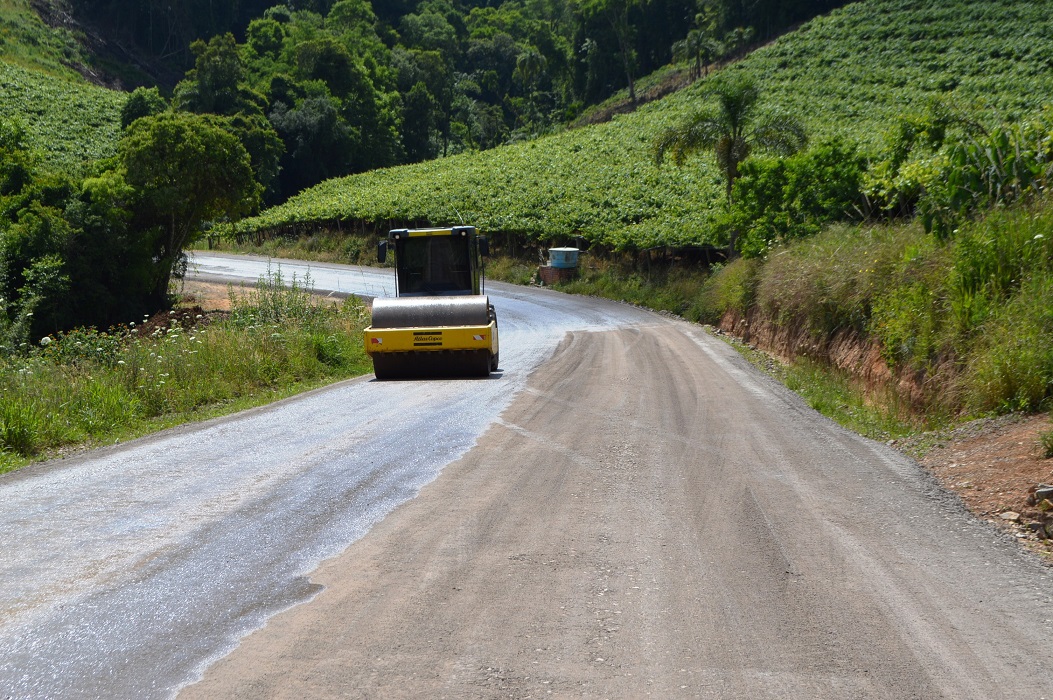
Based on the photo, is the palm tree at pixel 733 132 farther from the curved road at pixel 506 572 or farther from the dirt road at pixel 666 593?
the dirt road at pixel 666 593

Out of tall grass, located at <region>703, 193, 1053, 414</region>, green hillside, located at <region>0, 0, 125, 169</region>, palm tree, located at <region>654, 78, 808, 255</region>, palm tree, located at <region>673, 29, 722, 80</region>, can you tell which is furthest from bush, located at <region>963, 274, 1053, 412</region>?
palm tree, located at <region>673, 29, 722, 80</region>

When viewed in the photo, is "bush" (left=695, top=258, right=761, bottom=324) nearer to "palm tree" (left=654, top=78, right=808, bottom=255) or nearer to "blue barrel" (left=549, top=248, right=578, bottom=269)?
"palm tree" (left=654, top=78, right=808, bottom=255)

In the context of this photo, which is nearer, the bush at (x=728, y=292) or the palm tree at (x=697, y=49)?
the bush at (x=728, y=292)

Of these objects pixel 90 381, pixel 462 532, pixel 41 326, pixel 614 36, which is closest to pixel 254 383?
pixel 90 381

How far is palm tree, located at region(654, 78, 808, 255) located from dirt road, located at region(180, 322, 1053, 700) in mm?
27279

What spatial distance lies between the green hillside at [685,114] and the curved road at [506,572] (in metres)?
31.6

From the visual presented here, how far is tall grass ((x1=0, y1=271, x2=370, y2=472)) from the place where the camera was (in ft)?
36.5

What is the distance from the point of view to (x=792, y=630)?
17.0ft

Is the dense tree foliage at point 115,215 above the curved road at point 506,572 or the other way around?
above

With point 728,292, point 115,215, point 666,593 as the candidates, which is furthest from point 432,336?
point 115,215

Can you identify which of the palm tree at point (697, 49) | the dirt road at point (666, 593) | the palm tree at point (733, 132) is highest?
the palm tree at point (697, 49)

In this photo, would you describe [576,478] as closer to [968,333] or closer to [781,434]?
[781,434]

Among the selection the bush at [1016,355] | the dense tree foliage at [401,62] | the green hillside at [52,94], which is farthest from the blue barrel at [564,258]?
the bush at [1016,355]

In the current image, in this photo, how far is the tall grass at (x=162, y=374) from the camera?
36.5 ft
